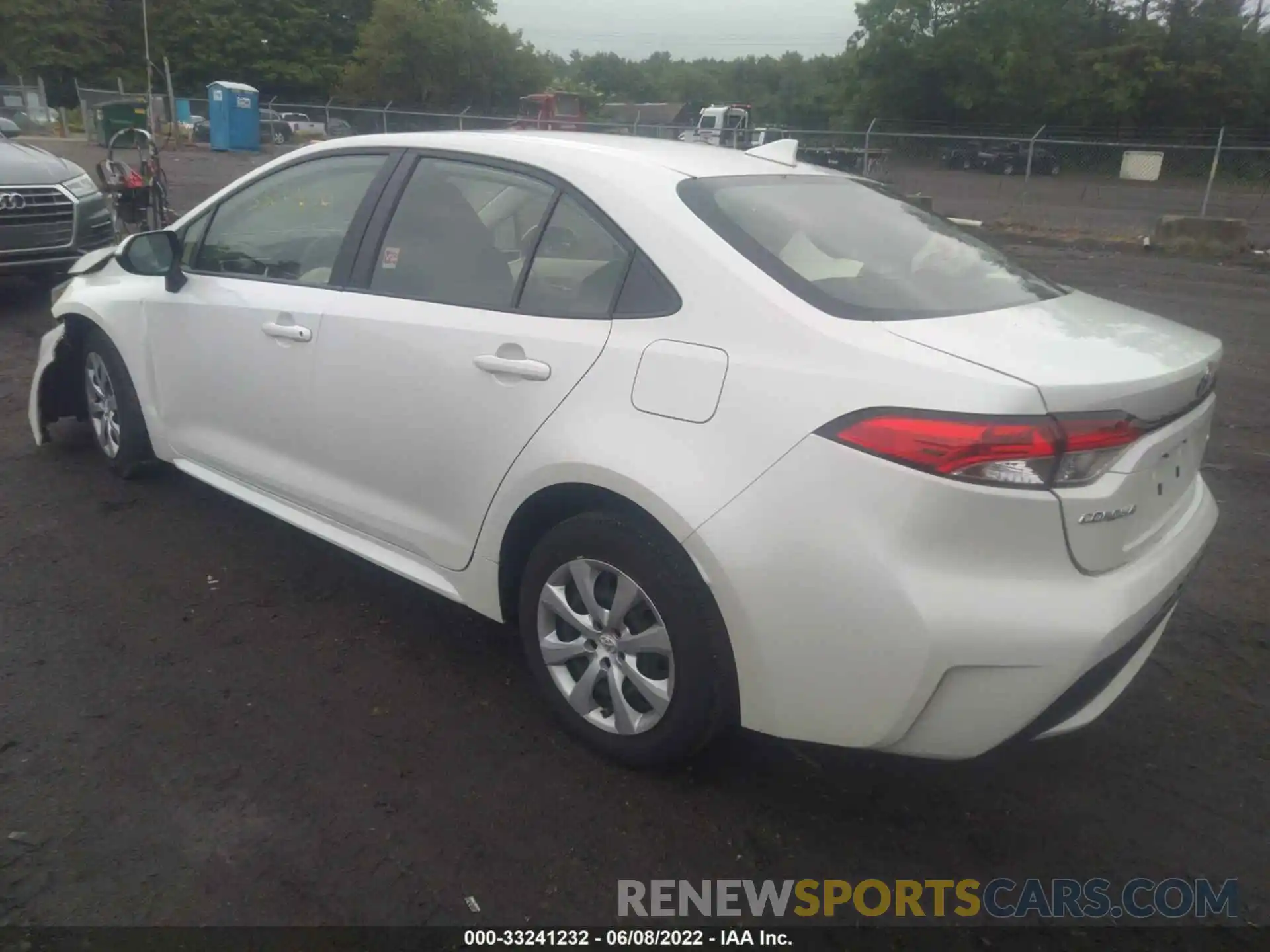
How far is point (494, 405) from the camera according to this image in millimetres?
2951

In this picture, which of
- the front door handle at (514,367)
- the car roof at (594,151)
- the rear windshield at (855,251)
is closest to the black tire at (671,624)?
the front door handle at (514,367)

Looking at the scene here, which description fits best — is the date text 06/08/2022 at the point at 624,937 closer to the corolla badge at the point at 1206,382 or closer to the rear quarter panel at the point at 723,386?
the rear quarter panel at the point at 723,386

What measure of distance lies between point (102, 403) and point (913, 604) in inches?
161

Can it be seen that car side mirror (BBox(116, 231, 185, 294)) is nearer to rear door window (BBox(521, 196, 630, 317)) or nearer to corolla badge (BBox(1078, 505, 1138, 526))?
rear door window (BBox(521, 196, 630, 317))

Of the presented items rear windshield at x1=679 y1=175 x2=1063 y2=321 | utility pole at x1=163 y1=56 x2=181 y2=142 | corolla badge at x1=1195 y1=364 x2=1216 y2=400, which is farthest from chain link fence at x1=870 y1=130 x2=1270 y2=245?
corolla badge at x1=1195 y1=364 x2=1216 y2=400

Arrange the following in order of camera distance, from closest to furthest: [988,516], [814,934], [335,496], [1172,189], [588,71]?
1. [988,516]
2. [814,934]
3. [335,496]
4. [1172,189]
5. [588,71]

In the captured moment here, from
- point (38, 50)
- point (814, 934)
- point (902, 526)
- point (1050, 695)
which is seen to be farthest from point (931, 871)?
point (38, 50)

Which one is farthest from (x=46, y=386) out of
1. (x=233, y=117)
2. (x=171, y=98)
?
(x=233, y=117)

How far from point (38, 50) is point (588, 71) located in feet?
142

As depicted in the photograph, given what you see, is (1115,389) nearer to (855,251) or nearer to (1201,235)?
(855,251)

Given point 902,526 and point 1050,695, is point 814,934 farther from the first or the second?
point 902,526

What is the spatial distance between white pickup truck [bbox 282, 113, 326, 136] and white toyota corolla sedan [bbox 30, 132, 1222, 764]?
31383 millimetres

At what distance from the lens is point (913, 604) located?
2.24 m

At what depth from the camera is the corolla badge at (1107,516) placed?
2287mm
